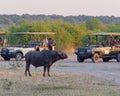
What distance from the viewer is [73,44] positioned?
7262cm

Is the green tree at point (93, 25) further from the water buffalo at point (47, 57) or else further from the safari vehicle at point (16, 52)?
the water buffalo at point (47, 57)

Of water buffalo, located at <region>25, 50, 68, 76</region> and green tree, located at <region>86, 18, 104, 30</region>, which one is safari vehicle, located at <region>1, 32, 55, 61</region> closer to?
water buffalo, located at <region>25, 50, 68, 76</region>

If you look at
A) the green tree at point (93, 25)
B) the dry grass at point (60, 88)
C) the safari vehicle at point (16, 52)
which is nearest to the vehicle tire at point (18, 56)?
the safari vehicle at point (16, 52)

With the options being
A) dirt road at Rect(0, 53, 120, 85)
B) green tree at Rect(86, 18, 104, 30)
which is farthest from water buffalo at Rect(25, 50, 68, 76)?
green tree at Rect(86, 18, 104, 30)

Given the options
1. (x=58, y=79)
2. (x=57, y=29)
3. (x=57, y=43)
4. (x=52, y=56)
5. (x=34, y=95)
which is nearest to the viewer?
(x=34, y=95)

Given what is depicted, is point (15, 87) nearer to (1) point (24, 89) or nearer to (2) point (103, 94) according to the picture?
(1) point (24, 89)

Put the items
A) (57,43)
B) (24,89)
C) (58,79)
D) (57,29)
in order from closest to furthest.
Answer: (24,89) → (58,79) → (57,43) → (57,29)

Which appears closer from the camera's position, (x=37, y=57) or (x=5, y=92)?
(x=5, y=92)

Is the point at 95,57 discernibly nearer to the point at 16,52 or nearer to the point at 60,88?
the point at 16,52

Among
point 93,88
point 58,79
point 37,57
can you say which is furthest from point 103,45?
point 93,88

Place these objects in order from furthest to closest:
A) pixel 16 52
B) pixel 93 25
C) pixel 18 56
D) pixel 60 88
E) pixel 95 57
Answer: pixel 93 25 → pixel 16 52 → pixel 18 56 → pixel 95 57 → pixel 60 88

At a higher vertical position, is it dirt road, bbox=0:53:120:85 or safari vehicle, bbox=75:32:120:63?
safari vehicle, bbox=75:32:120:63

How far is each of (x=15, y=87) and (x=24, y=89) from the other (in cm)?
75

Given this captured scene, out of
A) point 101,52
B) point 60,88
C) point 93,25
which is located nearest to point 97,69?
point 101,52
